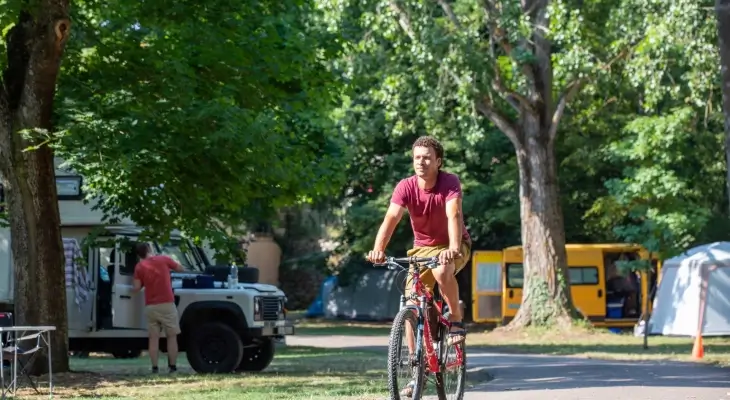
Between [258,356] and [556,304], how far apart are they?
12.7 meters

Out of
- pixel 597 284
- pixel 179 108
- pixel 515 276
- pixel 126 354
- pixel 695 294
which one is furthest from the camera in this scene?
pixel 515 276

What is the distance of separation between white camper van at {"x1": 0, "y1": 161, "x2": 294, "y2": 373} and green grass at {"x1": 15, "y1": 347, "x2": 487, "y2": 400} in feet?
1.25

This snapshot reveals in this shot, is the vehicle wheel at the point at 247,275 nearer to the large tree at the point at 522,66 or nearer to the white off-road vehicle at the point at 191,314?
the white off-road vehicle at the point at 191,314

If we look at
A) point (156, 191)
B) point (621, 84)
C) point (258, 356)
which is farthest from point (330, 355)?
point (621, 84)

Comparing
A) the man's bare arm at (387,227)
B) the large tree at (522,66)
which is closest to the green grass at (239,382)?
the man's bare arm at (387,227)

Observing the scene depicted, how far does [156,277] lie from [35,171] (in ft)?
8.82

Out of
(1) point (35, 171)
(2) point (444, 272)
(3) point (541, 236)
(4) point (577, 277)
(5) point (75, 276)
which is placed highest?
(1) point (35, 171)

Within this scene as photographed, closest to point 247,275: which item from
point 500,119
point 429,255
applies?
point 429,255

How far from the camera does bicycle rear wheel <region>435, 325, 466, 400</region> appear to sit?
10.6m

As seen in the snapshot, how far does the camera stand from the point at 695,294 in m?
27.7

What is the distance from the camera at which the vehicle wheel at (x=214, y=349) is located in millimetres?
19578

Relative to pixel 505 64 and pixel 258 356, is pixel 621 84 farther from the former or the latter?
pixel 258 356

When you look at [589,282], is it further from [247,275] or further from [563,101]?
[247,275]

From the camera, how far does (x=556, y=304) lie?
31.8 meters
